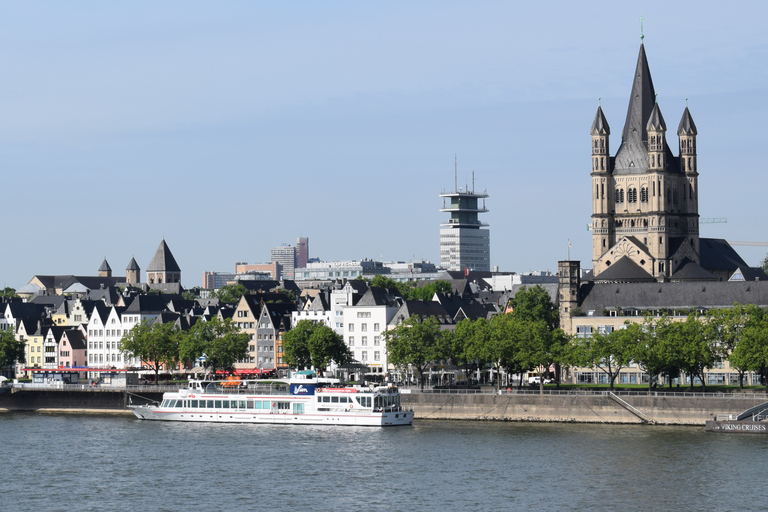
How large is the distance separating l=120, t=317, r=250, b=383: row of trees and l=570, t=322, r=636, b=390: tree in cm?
4431

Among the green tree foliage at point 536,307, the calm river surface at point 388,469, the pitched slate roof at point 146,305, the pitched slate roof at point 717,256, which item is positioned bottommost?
the calm river surface at point 388,469

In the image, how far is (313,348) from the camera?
15200 centimetres

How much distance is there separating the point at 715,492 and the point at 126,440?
5013cm

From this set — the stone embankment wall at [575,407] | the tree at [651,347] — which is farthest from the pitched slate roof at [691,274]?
the stone embankment wall at [575,407]

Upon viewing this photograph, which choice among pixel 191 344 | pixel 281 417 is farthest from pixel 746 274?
pixel 281 417

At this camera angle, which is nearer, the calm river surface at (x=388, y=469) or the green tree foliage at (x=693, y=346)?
the calm river surface at (x=388, y=469)

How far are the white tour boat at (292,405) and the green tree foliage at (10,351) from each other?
50835mm

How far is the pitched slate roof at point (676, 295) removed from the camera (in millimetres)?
148125

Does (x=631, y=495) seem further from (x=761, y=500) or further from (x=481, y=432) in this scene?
(x=481, y=432)

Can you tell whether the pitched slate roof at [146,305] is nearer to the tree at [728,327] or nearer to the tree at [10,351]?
the tree at [10,351]

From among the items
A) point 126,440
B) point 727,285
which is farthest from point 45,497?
point 727,285

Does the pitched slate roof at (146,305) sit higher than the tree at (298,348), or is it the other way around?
the pitched slate roof at (146,305)

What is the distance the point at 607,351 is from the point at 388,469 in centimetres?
4150

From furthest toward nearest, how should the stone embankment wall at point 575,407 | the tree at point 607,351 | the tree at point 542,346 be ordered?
the tree at point 542,346 → the tree at point 607,351 → the stone embankment wall at point 575,407
